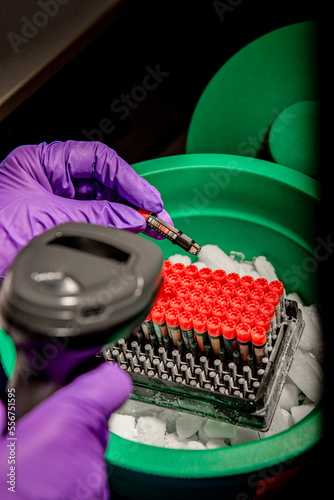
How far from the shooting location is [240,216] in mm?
1129

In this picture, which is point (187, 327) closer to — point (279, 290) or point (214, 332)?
point (214, 332)

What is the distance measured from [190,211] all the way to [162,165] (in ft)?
0.45

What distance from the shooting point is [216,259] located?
1.12 metres

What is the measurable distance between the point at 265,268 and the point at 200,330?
1.07 ft

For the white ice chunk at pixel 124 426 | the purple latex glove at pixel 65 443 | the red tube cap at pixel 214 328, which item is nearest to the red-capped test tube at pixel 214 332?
the red tube cap at pixel 214 328

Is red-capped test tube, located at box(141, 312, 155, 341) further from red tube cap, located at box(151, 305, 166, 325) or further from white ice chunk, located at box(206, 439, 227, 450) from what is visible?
white ice chunk, located at box(206, 439, 227, 450)

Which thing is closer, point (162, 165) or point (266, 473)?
point (266, 473)

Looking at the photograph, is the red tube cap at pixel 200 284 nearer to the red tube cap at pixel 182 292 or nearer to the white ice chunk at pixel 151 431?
the red tube cap at pixel 182 292

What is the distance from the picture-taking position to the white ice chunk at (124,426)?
2.77 feet

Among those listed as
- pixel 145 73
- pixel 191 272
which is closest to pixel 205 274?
A: pixel 191 272

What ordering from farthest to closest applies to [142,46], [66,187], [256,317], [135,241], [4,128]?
1. [142,46]
2. [4,128]
3. [66,187]
4. [256,317]
5. [135,241]

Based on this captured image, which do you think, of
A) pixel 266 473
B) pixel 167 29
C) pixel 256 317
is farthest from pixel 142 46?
pixel 266 473

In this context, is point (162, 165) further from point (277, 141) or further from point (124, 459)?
point (124, 459)

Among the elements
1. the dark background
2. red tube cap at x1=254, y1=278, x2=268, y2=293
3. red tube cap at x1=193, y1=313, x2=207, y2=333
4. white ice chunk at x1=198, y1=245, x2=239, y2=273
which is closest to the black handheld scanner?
red tube cap at x1=193, y1=313, x2=207, y2=333
